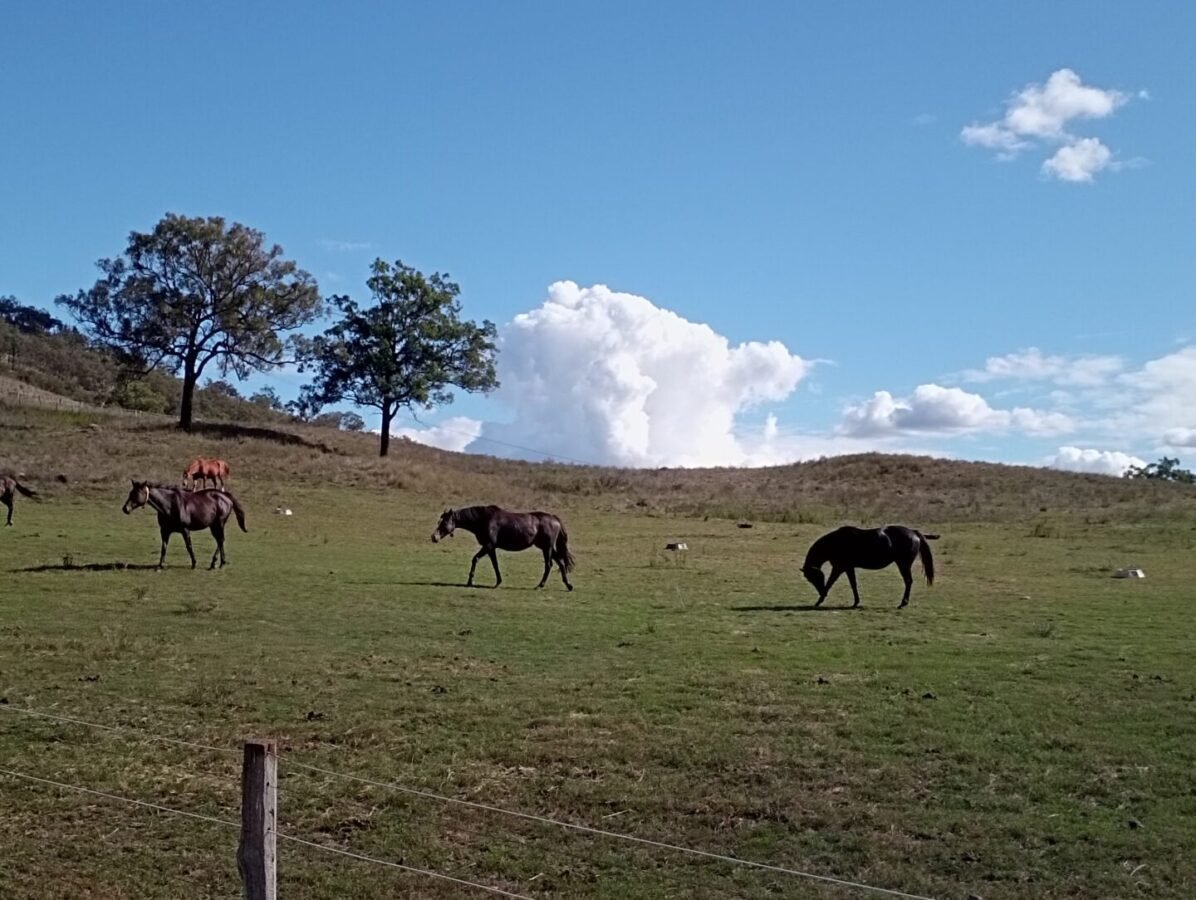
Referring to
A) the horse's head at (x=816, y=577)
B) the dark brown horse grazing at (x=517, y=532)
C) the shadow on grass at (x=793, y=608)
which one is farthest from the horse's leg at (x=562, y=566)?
the horse's head at (x=816, y=577)

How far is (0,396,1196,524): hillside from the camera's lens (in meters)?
48.4

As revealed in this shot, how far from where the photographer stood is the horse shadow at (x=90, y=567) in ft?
73.7

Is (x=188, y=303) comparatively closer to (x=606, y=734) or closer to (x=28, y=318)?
(x=606, y=734)

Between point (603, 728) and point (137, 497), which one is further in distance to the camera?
point (137, 497)

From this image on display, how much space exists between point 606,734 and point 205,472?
119 ft

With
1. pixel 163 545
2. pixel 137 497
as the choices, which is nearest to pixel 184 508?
pixel 163 545

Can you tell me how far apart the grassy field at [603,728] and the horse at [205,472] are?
18.2 meters

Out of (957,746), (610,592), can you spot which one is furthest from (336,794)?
(610,592)

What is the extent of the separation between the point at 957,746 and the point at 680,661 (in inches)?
191

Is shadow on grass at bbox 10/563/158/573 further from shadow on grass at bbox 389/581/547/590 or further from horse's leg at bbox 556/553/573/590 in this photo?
horse's leg at bbox 556/553/573/590

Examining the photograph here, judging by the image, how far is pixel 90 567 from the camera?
22906mm

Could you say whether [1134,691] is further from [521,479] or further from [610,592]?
[521,479]

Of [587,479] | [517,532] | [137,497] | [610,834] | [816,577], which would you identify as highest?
[587,479]

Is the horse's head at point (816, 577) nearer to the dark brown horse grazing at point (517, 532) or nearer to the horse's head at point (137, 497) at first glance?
the dark brown horse grazing at point (517, 532)
